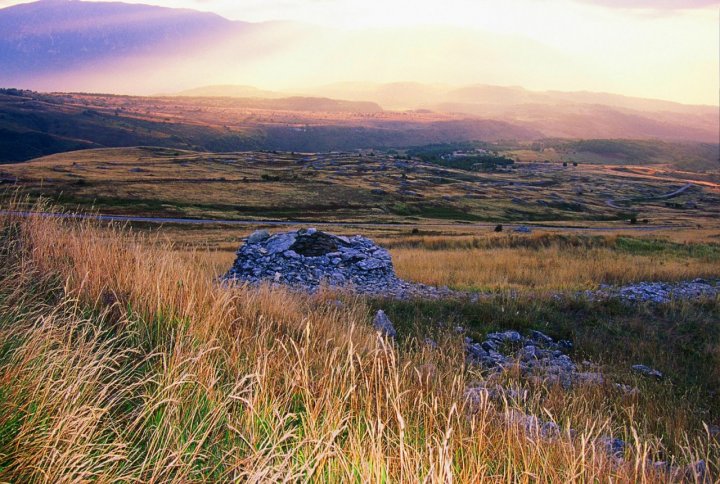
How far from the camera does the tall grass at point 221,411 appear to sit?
2.44 m

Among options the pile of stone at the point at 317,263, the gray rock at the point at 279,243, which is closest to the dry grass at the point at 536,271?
the pile of stone at the point at 317,263

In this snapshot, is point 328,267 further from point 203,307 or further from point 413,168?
point 413,168

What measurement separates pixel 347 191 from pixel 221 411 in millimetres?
82990

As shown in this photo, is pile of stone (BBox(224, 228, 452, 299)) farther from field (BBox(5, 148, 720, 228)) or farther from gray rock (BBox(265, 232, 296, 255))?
field (BBox(5, 148, 720, 228))

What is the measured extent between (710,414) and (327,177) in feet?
318

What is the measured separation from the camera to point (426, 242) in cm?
3425

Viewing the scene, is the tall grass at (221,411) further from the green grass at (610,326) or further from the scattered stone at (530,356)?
the green grass at (610,326)

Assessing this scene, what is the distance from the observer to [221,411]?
3041mm

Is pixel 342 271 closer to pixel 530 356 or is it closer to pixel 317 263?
pixel 317 263

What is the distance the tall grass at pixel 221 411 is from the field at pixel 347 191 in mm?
46337

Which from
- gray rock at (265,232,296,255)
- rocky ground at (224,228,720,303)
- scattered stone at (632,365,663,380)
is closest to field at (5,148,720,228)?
gray rock at (265,232,296,255)

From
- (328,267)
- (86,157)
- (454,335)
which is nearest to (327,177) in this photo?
(86,157)

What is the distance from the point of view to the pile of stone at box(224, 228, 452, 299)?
581 inches

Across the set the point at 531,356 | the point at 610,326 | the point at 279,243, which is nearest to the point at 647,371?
the point at 531,356
